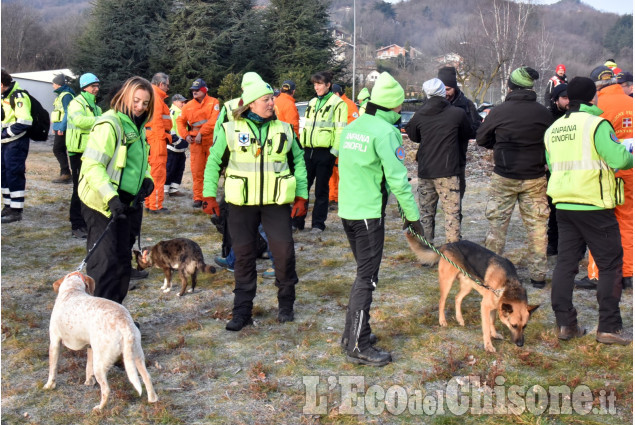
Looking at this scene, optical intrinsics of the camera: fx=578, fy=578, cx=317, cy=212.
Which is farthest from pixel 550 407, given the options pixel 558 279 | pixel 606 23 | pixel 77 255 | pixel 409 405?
pixel 606 23

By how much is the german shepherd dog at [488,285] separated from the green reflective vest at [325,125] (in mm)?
3411

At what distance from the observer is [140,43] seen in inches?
1041

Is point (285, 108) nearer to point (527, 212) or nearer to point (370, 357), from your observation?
point (527, 212)

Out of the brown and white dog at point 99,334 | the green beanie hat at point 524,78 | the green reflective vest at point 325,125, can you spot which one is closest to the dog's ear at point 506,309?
the green beanie hat at point 524,78

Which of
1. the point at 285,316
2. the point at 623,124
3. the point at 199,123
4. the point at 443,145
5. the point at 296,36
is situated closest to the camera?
the point at 285,316

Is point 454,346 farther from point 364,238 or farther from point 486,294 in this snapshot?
point 364,238

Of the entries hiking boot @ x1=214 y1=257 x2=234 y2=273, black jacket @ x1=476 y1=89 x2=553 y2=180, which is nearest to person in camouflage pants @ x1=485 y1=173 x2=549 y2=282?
black jacket @ x1=476 y1=89 x2=553 y2=180

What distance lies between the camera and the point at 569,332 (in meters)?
4.94

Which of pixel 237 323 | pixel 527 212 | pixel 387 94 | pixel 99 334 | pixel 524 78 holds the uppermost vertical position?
pixel 524 78

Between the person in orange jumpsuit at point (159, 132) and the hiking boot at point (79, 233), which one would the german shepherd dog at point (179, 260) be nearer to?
the hiking boot at point (79, 233)

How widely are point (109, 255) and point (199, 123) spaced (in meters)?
5.42

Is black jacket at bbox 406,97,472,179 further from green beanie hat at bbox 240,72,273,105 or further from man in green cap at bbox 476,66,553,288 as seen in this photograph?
green beanie hat at bbox 240,72,273,105

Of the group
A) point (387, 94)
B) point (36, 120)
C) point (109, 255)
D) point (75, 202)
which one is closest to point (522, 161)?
point (387, 94)

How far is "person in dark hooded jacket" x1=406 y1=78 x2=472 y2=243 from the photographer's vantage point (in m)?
6.57
